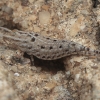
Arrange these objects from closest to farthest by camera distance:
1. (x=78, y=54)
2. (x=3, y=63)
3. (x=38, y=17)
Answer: (x=3, y=63) < (x=78, y=54) < (x=38, y=17)

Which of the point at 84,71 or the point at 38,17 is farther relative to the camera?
the point at 38,17

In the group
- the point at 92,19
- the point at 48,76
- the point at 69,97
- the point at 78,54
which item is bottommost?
the point at 69,97

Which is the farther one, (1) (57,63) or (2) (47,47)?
(1) (57,63)

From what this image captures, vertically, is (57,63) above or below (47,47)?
below

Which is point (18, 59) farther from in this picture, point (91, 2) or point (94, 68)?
point (91, 2)

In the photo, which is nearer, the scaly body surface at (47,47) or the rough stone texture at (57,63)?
the rough stone texture at (57,63)

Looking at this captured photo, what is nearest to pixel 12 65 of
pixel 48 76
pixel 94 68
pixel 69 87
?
pixel 48 76

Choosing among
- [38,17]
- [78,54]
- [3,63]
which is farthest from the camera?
[38,17]

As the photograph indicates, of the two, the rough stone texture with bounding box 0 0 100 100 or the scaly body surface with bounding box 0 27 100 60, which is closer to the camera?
the rough stone texture with bounding box 0 0 100 100
